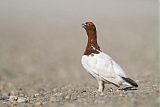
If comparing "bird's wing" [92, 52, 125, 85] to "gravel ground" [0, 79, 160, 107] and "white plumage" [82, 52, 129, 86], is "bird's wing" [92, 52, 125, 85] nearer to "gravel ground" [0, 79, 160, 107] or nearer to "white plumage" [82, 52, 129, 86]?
"white plumage" [82, 52, 129, 86]

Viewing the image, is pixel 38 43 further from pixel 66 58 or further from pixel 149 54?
pixel 149 54

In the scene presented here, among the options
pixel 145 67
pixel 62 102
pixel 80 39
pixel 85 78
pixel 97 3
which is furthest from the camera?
pixel 97 3

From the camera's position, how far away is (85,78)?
17484mm

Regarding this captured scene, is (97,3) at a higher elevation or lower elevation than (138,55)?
higher

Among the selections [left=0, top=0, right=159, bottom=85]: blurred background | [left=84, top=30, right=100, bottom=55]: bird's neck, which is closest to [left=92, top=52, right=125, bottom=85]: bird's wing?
[left=84, top=30, right=100, bottom=55]: bird's neck

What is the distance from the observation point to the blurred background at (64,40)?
18.9 meters

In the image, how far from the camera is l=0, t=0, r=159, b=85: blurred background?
1888 cm

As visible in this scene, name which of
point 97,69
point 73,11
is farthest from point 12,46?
point 73,11

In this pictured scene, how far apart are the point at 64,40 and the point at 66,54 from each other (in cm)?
456

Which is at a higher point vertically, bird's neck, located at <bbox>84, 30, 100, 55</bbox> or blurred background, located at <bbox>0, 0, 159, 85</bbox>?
blurred background, located at <bbox>0, 0, 159, 85</bbox>

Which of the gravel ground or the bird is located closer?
the gravel ground

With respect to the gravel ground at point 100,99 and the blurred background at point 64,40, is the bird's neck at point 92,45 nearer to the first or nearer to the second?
the gravel ground at point 100,99

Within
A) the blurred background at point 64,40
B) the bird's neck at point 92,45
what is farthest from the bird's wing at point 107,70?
the blurred background at point 64,40

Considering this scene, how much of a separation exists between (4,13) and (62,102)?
3302cm
